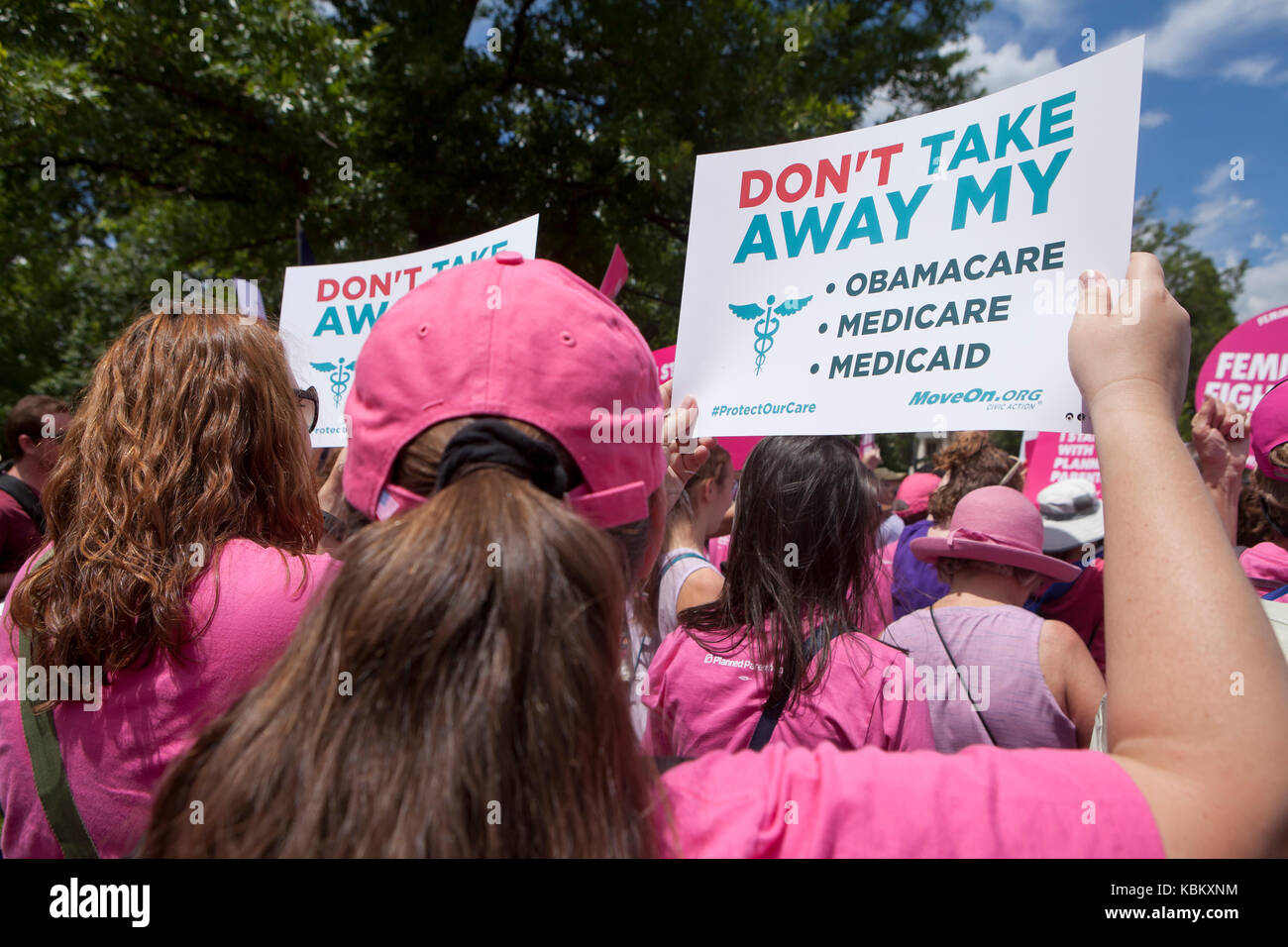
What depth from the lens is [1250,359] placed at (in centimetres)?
443

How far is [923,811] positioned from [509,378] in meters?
0.57

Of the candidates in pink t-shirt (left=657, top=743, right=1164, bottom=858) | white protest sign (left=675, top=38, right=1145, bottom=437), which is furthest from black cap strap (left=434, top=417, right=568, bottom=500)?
white protest sign (left=675, top=38, right=1145, bottom=437)

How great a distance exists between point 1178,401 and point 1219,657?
0.33 meters

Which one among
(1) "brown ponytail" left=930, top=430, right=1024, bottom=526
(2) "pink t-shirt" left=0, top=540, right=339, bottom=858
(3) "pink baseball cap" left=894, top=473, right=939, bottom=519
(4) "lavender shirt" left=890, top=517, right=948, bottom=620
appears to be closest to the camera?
(2) "pink t-shirt" left=0, top=540, right=339, bottom=858

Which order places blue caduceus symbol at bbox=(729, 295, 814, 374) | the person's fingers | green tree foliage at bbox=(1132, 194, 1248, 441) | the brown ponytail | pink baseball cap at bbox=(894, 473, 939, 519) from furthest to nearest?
green tree foliage at bbox=(1132, 194, 1248, 441) < pink baseball cap at bbox=(894, 473, 939, 519) < the brown ponytail < blue caduceus symbol at bbox=(729, 295, 814, 374) < the person's fingers

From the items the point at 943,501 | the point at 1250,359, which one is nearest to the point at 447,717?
the point at 943,501

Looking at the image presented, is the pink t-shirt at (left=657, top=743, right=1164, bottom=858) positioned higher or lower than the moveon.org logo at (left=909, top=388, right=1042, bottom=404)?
lower

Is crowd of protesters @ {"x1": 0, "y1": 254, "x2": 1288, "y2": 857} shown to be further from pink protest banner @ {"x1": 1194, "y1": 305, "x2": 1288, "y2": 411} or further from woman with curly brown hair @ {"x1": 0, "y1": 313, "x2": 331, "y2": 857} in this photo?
pink protest banner @ {"x1": 1194, "y1": 305, "x2": 1288, "y2": 411}

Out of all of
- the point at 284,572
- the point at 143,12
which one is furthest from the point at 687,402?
the point at 143,12

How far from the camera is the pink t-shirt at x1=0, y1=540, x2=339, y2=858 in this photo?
1318 millimetres

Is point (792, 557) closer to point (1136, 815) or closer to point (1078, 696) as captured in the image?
point (1078, 696)

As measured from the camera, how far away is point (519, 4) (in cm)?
921

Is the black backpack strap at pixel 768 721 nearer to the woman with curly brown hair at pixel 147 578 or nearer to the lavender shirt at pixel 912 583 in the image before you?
the woman with curly brown hair at pixel 147 578

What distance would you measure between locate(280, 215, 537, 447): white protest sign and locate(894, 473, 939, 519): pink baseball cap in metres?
3.59
